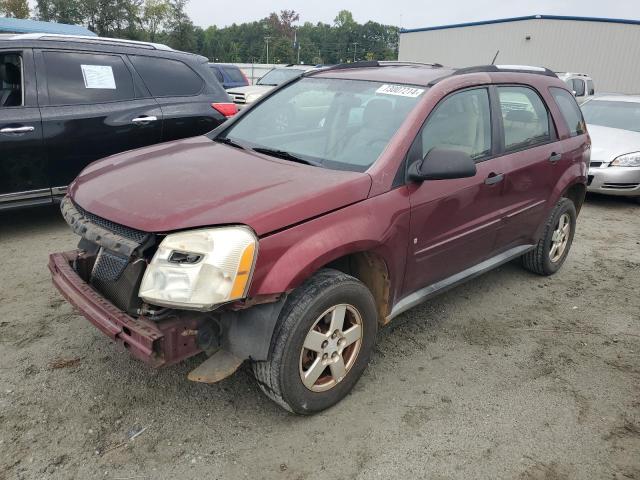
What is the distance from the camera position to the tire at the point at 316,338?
251cm

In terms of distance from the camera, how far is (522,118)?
401cm

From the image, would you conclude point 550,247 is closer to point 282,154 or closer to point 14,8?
point 282,154

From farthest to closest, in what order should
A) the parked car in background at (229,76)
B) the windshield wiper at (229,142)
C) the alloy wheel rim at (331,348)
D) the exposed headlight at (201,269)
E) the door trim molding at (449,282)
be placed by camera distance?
the parked car in background at (229,76), the windshield wiper at (229,142), the door trim molding at (449,282), the alloy wheel rim at (331,348), the exposed headlight at (201,269)

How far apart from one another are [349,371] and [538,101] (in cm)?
276

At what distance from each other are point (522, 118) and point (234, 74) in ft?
48.2

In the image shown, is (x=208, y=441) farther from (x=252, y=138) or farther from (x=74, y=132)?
(x=74, y=132)

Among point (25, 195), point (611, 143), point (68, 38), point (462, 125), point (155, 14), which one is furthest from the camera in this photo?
point (155, 14)

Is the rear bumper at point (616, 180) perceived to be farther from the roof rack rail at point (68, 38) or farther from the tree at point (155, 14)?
the tree at point (155, 14)

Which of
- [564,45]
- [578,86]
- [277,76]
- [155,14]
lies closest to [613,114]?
[578,86]

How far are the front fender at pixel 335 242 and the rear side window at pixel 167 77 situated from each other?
149 inches

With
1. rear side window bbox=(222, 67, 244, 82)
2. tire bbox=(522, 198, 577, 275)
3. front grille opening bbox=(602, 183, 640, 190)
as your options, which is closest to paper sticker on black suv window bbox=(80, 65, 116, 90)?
tire bbox=(522, 198, 577, 275)

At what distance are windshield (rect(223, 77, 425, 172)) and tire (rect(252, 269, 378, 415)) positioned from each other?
2.36ft

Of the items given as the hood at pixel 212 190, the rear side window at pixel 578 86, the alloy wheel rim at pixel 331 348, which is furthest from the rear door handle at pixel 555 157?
the rear side window at pixel 578 86

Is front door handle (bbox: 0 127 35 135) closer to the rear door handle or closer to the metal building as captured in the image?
Answer: the rear door handle
